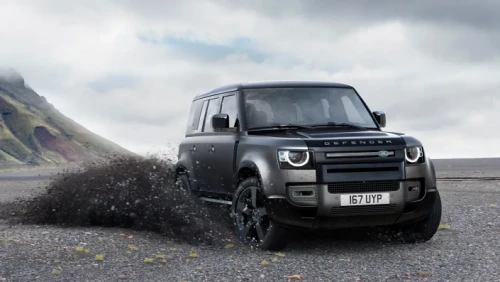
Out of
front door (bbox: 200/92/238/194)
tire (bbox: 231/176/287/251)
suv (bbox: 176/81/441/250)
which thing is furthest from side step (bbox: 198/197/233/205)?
tire (bbox: 231/176/287/251)

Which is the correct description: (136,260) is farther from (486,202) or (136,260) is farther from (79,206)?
(486,202)

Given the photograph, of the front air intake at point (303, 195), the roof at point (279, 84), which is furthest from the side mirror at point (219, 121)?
the front air intake at point (303, 195)

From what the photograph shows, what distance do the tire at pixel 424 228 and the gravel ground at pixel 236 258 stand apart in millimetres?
136

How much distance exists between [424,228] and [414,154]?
3.69ft

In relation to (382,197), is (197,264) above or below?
below

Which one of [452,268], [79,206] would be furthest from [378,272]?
[79,206]

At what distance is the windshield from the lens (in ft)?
28.5

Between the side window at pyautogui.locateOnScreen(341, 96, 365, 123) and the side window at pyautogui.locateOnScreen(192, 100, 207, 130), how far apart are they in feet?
7.52

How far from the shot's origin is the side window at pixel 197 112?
414 inches

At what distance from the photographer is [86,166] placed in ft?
39.8

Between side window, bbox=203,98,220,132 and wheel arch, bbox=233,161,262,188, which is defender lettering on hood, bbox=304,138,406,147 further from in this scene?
side window, bbox=203,98,220,132

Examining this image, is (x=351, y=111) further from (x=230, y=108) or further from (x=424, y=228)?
(x=424, y=228)

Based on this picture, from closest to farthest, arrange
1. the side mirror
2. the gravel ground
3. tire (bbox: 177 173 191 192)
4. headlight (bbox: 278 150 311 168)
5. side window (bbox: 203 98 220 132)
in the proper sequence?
the gravel ground
headlight (bbox: 278 150 311 168)
the side mirror
side window (bbox: 203 98 220 132)
tire (bbox: 177 173 191 192)

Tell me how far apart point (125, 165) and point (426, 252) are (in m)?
5.59
